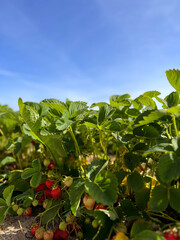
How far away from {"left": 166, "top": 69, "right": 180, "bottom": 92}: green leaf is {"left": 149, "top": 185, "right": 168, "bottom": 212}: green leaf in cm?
35

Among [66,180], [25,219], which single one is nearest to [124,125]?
[66,180]

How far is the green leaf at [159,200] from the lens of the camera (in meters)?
0.66

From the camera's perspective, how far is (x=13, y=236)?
3.35ft

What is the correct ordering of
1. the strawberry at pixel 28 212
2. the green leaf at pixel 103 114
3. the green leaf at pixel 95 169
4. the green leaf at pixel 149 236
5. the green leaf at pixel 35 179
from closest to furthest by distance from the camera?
the green leaf at pixel 149 236 → the green leaf at pixel 95 169 → the green leaf at pixel 103 114 → the green leaf at pixel 35 179 → the strawberry at pixel 28 212

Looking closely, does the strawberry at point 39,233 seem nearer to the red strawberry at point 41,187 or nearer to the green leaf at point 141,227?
the red strawberry at point 41,187

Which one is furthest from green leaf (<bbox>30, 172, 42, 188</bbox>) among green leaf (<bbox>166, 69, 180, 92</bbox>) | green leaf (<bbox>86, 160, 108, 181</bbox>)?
green leaf (<bbox>166, 69, 180, 92</bbox>)

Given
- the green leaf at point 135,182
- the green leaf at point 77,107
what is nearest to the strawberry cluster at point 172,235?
the green leaf at point 135,182

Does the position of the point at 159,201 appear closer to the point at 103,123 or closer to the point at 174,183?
the point at 174,183

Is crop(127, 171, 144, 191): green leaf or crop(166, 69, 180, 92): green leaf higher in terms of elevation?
crop(166, 69, 180, 92): green leaf

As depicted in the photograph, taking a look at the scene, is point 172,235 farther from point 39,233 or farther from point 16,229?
point 16,229

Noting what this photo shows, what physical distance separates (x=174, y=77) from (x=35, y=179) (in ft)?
2.26

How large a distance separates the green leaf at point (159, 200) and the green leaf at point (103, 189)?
0.11 meters

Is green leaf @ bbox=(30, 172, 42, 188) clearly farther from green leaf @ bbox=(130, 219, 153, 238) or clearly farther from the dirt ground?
green leaf @ bbox=(130, 219, 153, 238)

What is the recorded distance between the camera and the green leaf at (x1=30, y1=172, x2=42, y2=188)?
97 cm
